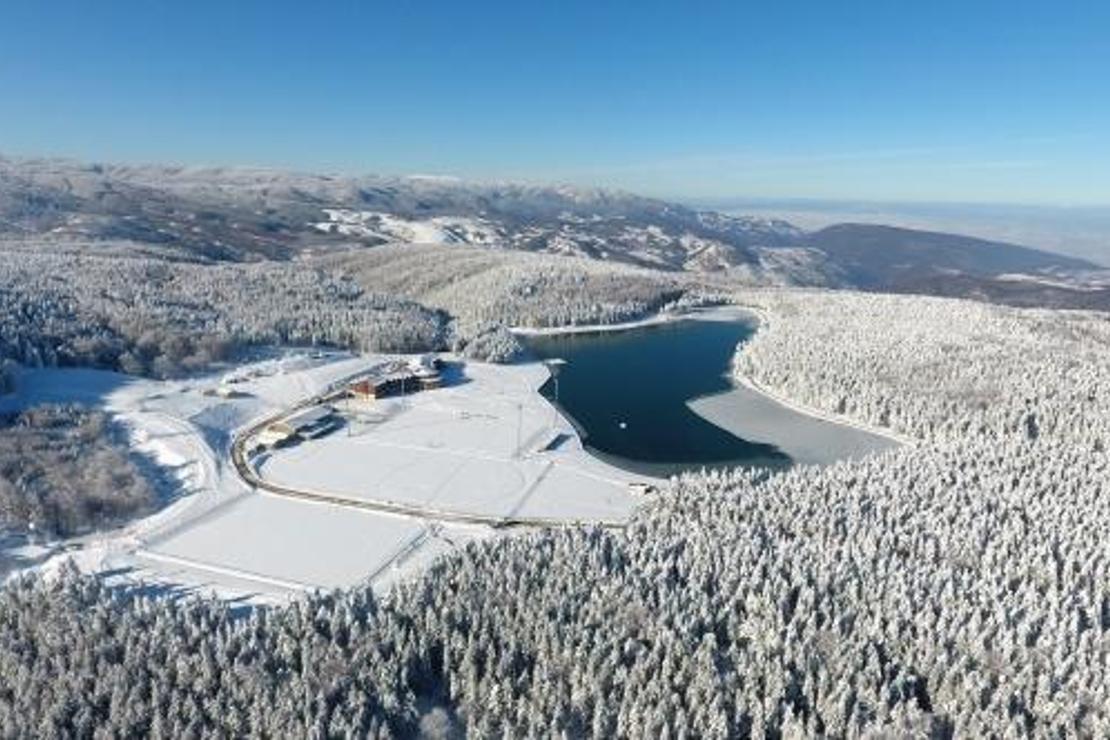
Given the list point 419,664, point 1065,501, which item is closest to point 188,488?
point 419,664

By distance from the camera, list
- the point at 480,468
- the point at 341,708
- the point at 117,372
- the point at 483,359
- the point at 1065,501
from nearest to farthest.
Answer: the point at 341,708 → the point at 1065,501 → the point at 480,468 → the point at 117,372 → the point at 483,359

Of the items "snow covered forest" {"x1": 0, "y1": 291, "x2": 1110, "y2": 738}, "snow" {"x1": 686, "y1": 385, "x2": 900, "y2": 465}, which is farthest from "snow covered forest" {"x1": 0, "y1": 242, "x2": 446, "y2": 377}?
"snow covered forest" {"x1": 0, "y1": 291, "x2": 1110, "y2": 738}

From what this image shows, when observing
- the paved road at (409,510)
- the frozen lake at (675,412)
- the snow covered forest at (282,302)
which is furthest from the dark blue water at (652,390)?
the paved road at (409,510)

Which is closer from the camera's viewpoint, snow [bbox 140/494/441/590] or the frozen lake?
snow [bbox 140/494/441/590]

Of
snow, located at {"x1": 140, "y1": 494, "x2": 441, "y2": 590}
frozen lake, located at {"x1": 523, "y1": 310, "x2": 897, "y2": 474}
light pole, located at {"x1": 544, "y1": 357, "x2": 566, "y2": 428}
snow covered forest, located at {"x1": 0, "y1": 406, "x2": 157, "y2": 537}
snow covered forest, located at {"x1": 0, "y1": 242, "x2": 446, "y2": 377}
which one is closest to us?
snow, located at {"x1": 140, "y1": 494, "x2": 441, "y2": 590}

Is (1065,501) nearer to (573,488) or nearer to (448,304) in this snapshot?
(573,488)

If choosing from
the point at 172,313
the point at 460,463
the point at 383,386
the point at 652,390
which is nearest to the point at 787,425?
the point at 652,390

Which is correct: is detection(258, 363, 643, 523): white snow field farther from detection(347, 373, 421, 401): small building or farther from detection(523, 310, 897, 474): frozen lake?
detection(523, 310, 897, 474): frozen lake
